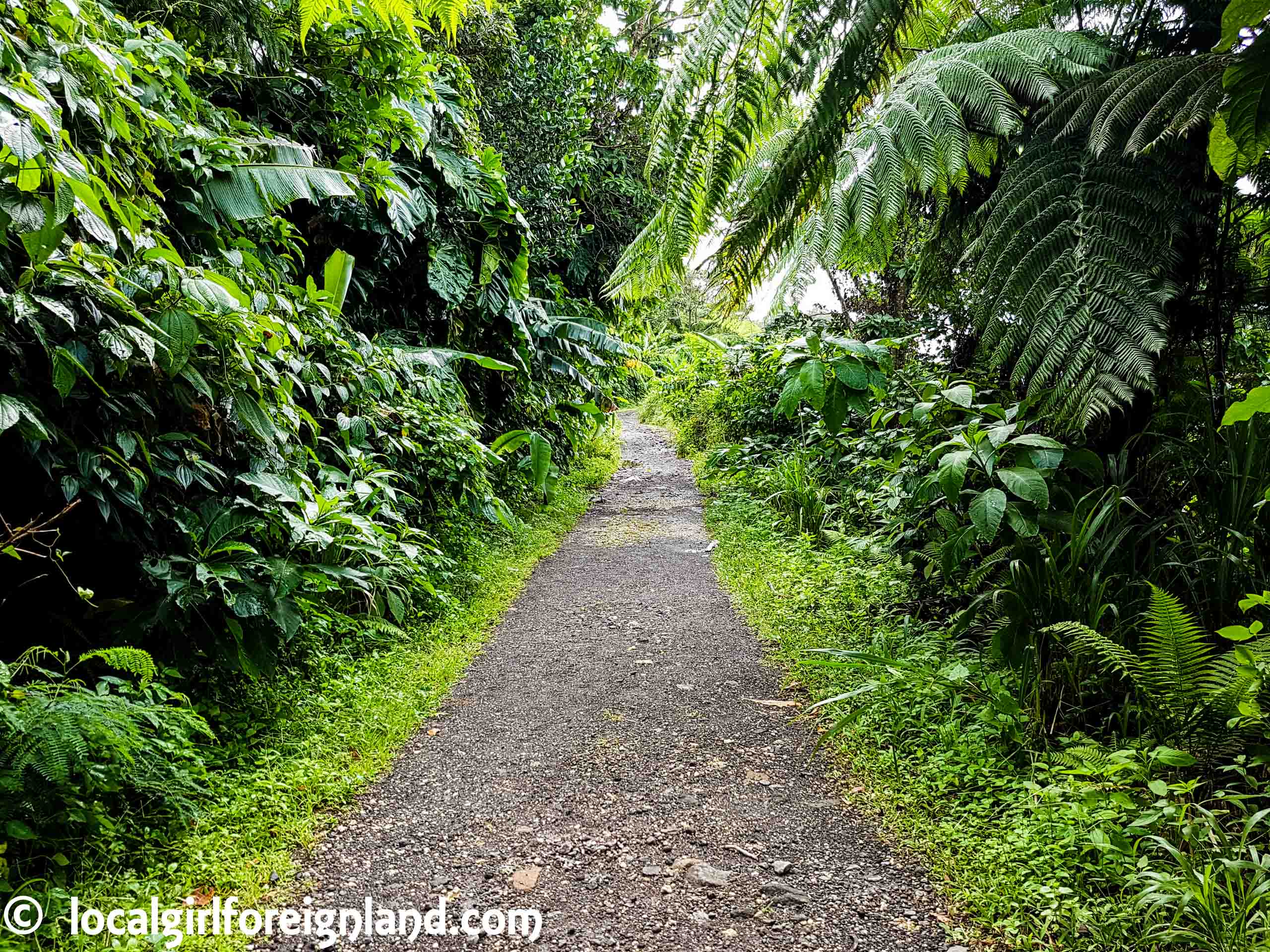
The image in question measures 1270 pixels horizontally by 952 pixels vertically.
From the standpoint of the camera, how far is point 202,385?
277cm

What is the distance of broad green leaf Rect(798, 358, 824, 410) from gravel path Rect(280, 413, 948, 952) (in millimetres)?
1581

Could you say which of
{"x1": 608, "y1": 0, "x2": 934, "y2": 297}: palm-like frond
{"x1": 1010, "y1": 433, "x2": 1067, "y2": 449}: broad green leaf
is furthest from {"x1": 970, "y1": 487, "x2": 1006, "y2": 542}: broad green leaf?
{"x1": 608, "y1": 0, "x2": 934, "y2": 297}: palm-like frond

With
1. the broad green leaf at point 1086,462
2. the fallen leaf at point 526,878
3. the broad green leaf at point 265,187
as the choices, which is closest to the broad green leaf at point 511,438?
the broad green leaf at point 265,187

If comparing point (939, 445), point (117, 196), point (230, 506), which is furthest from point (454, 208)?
point (939, 445)

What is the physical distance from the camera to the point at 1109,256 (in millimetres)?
2346

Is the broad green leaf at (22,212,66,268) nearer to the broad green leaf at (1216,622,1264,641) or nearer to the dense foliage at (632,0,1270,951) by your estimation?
the dense foliage at (632,0,1270,951)

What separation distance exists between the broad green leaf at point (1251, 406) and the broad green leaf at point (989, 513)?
1.10 meters

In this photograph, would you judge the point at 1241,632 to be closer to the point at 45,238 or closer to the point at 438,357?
the point at 45,238

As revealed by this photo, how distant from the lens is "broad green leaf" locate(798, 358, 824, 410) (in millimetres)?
2496

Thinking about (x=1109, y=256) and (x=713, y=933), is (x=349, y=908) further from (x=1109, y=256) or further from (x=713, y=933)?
(x=1109, y=256)

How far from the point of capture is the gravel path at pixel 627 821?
2301 millimetres

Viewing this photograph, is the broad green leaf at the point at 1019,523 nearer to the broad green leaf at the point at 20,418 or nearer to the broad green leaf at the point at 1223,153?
the broad green leaf at the point at 1223,153

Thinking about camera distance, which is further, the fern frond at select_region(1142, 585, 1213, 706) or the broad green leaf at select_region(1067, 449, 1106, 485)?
the broad green leaf at select_region(1067, 449, 1106, 485)

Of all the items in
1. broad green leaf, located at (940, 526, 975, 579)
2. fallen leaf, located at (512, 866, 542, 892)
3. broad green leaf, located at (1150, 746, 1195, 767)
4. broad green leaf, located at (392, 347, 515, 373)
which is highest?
broad green leaf, located at (392, 347, 515, 373)
